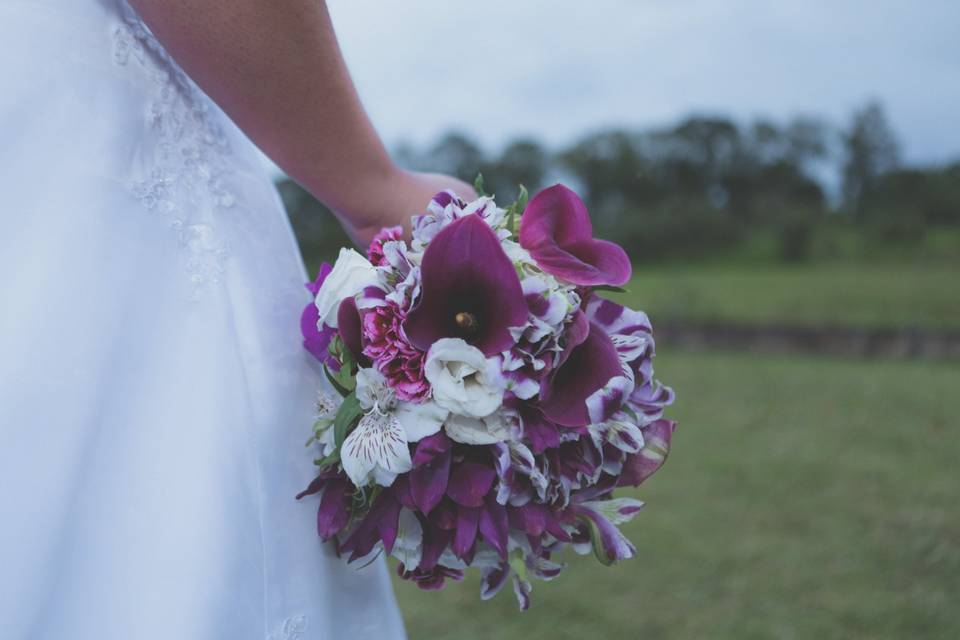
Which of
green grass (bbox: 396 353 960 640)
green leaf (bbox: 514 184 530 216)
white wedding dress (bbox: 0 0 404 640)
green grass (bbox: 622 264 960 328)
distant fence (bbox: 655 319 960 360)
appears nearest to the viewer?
white wedding dress (bbox: 0 0 404 640)

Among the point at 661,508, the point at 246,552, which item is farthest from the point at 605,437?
the point at 661,508

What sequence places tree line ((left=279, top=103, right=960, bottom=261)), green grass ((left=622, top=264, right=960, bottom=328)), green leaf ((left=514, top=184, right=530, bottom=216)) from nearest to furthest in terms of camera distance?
green leaf ((left=514, top=184, right=530, bottom=216)), green grass ((left=622, top=264, right=960, bottom=328)), tree line ((left=279, top=103, right=960, bottom=261))

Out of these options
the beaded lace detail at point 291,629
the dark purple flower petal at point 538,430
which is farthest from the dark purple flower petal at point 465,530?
the beaded lace detail at point 291,629

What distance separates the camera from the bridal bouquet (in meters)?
0.97

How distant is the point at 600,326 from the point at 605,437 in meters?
0.15

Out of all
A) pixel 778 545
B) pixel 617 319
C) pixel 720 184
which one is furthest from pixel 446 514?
pixel 720 184

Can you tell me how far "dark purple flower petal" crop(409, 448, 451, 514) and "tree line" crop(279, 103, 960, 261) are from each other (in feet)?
28.6

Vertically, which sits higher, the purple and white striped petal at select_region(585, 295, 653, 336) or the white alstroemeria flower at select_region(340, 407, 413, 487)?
the purple and white striped petal at select_region(585, 295, 653, 336)

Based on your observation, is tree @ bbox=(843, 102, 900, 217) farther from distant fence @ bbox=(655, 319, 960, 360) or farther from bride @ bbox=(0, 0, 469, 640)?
bride @ bbox=(0, 0, 469, 640)

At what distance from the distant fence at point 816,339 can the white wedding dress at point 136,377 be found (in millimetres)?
9775

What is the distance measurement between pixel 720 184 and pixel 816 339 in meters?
19.5

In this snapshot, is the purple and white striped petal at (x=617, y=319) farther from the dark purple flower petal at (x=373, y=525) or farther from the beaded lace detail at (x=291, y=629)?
the beaded lace detail at (x=291, y=629)

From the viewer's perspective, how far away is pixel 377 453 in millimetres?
969

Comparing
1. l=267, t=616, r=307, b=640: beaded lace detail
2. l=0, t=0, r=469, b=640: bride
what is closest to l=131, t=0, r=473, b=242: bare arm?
l=0, t=0, r=469, b=640: bride
